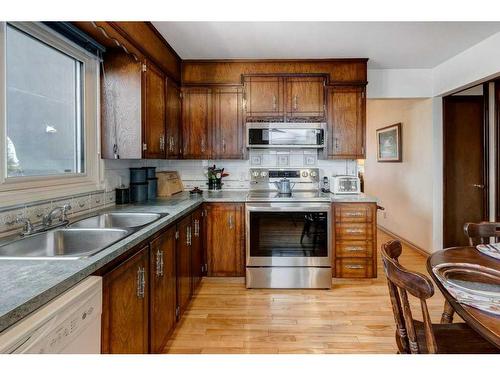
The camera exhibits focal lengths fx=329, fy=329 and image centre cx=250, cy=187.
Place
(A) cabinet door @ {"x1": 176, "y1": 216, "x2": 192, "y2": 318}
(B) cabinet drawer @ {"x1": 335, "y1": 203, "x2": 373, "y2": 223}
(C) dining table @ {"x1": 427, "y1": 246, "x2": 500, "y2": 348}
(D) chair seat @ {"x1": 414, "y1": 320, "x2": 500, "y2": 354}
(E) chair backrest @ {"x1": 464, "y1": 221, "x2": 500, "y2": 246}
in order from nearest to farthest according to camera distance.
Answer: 1. (C) dining table @ {"x1": 427, "y1": 246, "x2": 500, "y2": 348}
2. (D) chair seat @ {"x1": 414, "y1": 320, "x2": 500, "y2": 354}
3. (E) chair backrest @ {"x1": 464, "y1": 221, "x2": 500, "y2": 246}
4. (A) cabinet door @ {"x1": 176, "y1": 216, "x2": 192, "y2": 318}
5. (B) cabinet drawer @ {"x1": 335, "y1": 203, "x2": 373, "y2": 223}

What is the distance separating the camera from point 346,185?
358 centimetres

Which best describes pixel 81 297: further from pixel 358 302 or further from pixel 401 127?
pixel 401 127

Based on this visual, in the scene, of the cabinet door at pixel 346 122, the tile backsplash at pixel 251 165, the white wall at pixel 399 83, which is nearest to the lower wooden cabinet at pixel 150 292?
the tile backsplash at pixel 251 165

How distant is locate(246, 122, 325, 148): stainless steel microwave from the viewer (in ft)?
11.9

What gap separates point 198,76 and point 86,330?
10.3 feet

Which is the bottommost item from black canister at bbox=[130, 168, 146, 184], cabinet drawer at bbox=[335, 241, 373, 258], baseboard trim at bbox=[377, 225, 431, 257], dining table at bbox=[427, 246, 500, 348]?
baseboard trim at bbox=[377, 225, 431, 257]

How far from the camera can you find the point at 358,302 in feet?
9.49

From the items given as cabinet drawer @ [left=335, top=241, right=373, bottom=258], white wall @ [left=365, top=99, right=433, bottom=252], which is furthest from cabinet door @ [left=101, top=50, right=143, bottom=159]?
white wall @ [left=365, top=99, right=433, bottom=252]

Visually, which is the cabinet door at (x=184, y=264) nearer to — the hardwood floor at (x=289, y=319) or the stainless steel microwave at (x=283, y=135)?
the hardwood floor at (x=289, y=319)

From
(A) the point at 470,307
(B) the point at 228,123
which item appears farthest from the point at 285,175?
(A) the point at 470,307

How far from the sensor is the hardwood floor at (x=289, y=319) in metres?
2.18

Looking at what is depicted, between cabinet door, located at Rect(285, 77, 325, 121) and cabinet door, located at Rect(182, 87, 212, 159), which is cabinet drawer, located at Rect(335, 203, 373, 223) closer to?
cabinet door, located at Rect(285, 77, 325, 121)

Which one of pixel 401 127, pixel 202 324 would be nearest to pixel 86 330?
pixel 202 324

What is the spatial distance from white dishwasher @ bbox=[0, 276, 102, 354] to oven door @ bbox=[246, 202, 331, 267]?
212cm
